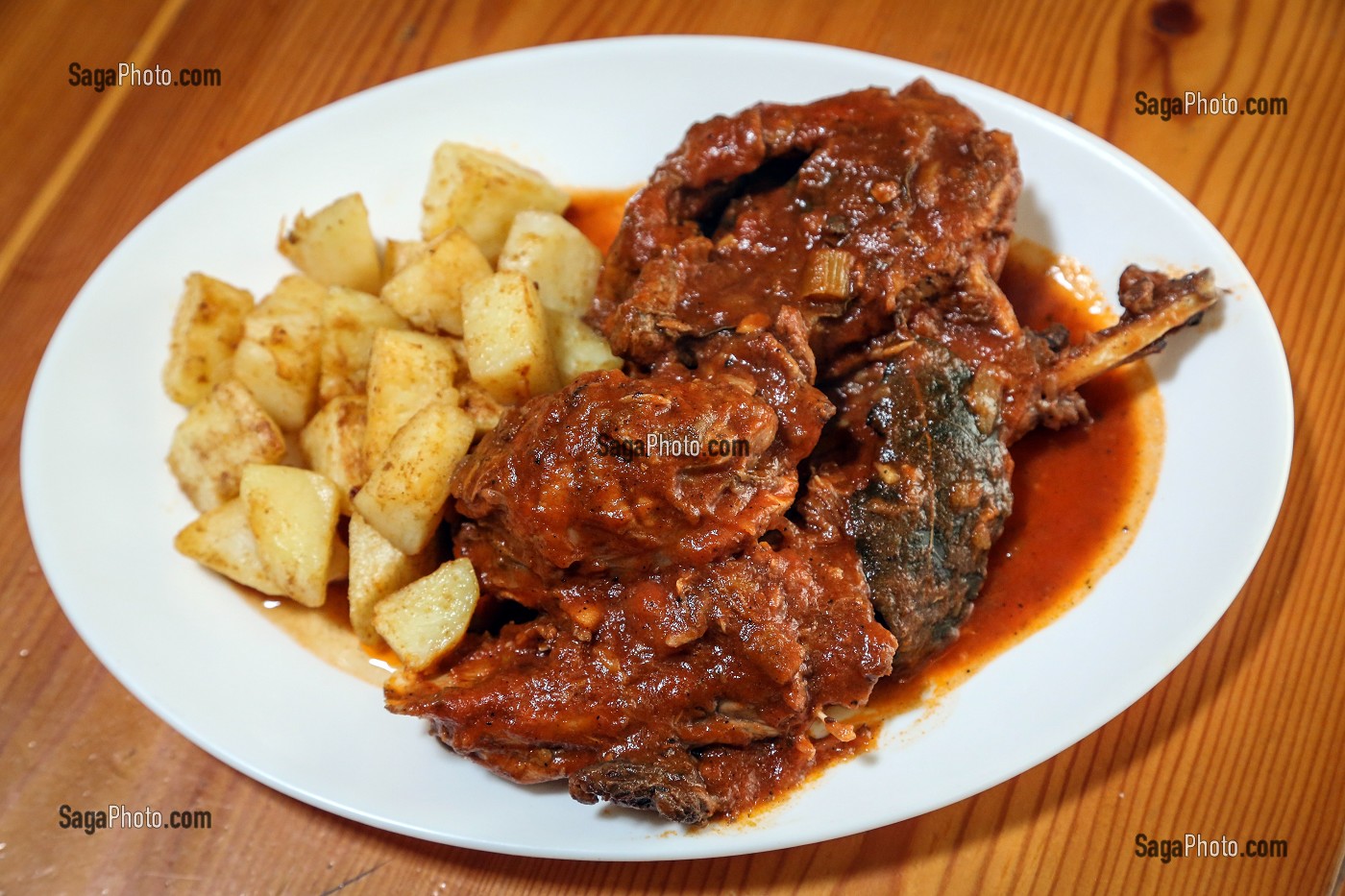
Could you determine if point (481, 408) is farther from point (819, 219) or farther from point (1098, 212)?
point (1098, 212)

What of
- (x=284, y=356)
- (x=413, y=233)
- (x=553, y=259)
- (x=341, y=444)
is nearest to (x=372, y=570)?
(x=341, y=444)

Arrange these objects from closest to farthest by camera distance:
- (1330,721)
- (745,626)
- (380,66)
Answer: (745,626) → (1330,721) → (380,66)

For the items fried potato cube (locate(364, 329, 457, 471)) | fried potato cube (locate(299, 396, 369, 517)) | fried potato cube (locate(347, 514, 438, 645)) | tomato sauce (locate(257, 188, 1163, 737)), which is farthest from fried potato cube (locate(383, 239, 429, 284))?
tomato sauce (locate(257, 188, 1163, 737))

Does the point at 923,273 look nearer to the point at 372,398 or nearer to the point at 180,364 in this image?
the point at 372,398

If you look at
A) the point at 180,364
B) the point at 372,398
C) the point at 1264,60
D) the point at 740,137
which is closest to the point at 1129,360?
the point at 740,137

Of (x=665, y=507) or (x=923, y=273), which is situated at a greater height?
(x=923, y=273)
